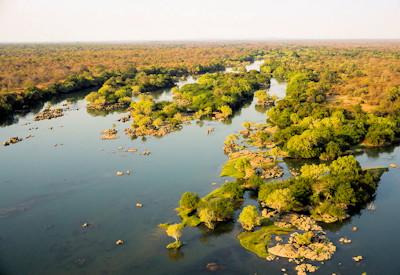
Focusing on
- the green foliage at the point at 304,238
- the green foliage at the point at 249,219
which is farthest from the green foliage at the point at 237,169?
the green foliage at the point at 304,238

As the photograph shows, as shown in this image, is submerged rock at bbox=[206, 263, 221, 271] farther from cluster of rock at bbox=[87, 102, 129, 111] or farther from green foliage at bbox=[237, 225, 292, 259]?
cluster of rock at bbox=[87, 102, 129, 111]

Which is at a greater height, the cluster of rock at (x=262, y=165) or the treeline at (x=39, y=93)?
the treeline at (x=39, y=93)

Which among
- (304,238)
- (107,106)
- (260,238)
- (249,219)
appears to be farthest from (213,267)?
(107,106)

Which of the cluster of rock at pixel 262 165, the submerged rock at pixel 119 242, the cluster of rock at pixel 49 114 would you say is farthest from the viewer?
the cluster of rock at pixel 49 114

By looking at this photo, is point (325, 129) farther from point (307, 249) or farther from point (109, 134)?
point (109, 134)

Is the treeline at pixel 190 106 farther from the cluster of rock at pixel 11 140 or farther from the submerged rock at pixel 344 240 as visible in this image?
the submerged rock at pixel 344 240

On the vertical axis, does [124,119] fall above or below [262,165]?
above
